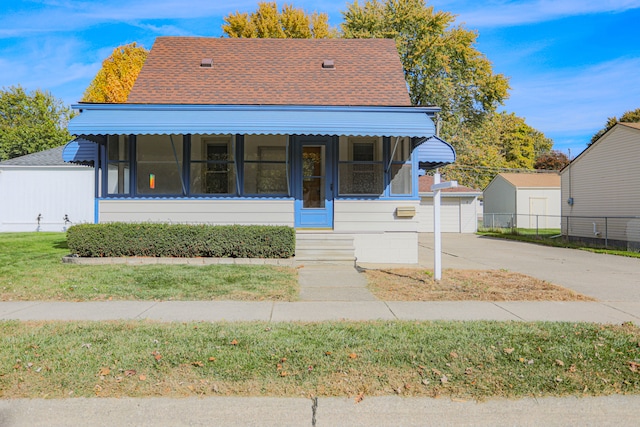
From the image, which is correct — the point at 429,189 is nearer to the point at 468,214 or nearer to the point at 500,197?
the point at 468,214

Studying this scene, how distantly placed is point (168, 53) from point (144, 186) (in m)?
6.06

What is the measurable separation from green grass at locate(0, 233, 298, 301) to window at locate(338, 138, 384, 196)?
3.55 meters

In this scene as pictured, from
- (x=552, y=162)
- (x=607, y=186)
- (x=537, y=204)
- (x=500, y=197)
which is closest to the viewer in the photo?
(x=607, y=186)

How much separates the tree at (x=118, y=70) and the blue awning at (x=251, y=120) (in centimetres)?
2209

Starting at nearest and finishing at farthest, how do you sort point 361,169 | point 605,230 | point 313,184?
1. point 361,169
2. point 313,184
3. point 605,230

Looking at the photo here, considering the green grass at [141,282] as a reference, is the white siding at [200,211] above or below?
above

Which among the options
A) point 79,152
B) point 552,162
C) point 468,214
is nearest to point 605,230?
point 468,214

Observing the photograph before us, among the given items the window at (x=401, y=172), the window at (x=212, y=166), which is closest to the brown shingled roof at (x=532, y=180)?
the window at (x=401, y=172)

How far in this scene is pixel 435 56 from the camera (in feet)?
102

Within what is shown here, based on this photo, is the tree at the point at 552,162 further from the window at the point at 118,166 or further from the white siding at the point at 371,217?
the window at the point at 118,166

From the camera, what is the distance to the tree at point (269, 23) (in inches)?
1208

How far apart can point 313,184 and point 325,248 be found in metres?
2.13

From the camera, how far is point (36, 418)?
134 inches

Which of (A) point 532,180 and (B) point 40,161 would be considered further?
(A) point 532,180
